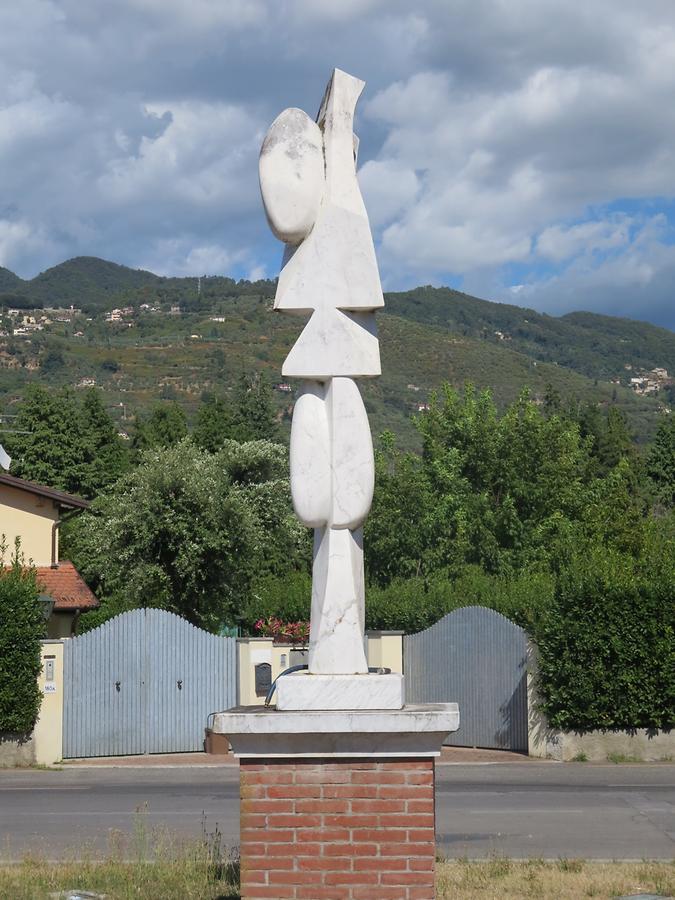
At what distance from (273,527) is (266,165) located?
3782 centimetres

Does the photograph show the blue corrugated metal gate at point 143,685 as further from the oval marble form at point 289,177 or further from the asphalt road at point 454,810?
the oval marble form at point 289,177

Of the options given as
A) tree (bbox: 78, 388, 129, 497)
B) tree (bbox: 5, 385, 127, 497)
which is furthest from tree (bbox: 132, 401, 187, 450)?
tree (bbox: 5, 385, 127, 497)

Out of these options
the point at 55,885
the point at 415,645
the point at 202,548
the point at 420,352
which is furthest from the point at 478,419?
the point at 420,352

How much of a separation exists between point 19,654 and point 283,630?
359 inches

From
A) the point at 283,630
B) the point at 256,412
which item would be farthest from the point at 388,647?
the point at 256,412

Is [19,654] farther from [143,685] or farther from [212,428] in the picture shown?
[212,428]

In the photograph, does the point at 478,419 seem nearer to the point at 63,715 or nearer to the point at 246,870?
the point at 63,715

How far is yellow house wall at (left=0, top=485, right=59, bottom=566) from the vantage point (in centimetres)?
3170

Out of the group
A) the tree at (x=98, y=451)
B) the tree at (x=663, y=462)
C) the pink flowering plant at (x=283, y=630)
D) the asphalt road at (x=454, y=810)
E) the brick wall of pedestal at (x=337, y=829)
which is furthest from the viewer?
the tree at (x=663, y=462)

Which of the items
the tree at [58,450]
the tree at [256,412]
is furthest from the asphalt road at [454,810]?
the tree at [256,412]

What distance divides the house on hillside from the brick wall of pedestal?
24476mm

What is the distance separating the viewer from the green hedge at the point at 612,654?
1983cm

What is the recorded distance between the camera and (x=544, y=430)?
37.2 m

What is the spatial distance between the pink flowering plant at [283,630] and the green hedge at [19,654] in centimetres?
621
